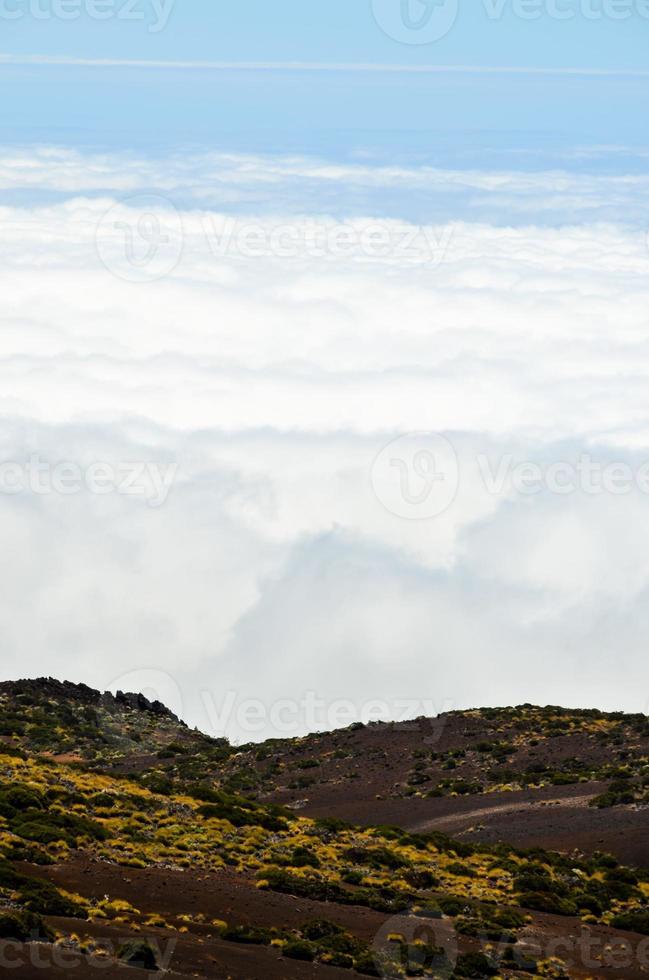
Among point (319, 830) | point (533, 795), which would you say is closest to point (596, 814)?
point (533, 795)

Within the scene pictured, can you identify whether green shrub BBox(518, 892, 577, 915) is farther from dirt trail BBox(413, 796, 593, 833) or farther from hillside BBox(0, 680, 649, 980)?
dirt trail BBox(413, 796, 593, 833)

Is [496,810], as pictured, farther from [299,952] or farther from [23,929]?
[23,929]

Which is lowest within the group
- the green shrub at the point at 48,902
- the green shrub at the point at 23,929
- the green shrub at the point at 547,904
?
the green shrub at the point at 23,929

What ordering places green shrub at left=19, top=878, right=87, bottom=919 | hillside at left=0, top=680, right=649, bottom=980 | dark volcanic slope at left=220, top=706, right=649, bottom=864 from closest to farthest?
1. green shrub at left=19, top=878, right=87, bottom=919
2. hillside at left=0, top=680, right=649, bottom=980
3. dark volcanic slope at left=220, top=706, right=649, bottom=864

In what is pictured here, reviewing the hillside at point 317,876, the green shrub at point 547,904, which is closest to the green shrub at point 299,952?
the hillside at point 317,876

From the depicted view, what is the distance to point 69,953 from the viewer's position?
25000 mm

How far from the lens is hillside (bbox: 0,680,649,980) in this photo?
90.1 ft

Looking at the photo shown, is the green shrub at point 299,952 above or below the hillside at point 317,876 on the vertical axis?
below

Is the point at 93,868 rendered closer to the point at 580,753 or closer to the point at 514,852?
the point at 514,852

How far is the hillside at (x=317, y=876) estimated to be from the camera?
1081 inches

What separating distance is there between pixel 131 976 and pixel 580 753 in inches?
1647

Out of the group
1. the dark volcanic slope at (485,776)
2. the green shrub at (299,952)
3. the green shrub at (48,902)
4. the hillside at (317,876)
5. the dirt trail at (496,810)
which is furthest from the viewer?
the dirt trail at (496,810)

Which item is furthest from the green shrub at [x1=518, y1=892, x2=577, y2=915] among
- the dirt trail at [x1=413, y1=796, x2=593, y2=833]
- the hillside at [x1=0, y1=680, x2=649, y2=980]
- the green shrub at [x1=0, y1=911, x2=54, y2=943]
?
the green shrub at [x1=0, y1=911, x2=54, y2=943]

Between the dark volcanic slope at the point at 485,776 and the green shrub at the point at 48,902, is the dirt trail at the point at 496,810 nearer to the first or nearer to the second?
the dark volcanic slope at the point at 485,776
